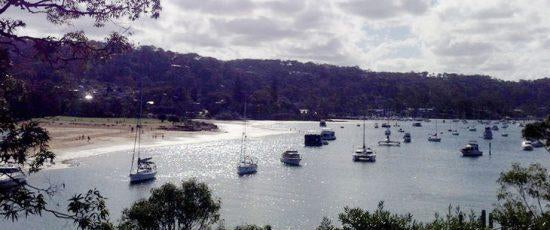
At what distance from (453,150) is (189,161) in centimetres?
7476

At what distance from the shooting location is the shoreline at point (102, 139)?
344ft

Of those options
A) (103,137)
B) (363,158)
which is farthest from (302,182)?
(103,137)

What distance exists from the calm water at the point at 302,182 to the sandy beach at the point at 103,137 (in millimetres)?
6229

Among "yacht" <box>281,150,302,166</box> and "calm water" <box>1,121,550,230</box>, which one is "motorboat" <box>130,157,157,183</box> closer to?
"calm water" <box>1,121,550,230</box>

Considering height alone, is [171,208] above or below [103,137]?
above

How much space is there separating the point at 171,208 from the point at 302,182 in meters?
58.0

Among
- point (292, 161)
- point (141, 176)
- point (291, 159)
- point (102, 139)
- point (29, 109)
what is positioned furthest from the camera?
point (102, 139)

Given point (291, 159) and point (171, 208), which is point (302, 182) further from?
point (171, 208)

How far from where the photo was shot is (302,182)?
80.7 m

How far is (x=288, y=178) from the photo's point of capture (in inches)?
3334

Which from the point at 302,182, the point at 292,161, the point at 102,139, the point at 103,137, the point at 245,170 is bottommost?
the point at 302,182

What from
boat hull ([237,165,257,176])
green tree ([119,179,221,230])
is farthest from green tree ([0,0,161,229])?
boat hull ([237,165,257,176])

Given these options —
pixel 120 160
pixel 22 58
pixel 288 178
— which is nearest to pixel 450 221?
pixel 22 58

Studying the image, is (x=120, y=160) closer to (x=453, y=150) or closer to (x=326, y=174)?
(x=326, y=174)
